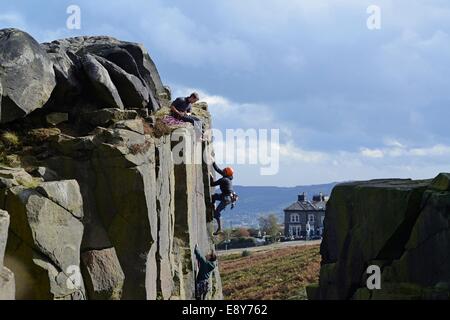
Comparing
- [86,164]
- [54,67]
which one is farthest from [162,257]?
[54,67]

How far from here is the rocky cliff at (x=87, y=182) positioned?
16766 mm

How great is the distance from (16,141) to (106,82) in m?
4.39

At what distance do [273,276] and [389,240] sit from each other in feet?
115

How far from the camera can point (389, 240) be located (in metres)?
25.2

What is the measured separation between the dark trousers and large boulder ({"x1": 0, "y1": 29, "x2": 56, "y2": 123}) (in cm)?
1281

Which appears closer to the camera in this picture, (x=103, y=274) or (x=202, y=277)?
(x=103, y=274)

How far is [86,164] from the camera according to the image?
65.9 ft

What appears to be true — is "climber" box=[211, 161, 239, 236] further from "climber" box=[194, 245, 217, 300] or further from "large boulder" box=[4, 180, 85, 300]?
"large boulder" box=[4, 180, 85, 300]

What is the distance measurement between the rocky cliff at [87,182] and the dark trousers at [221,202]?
15.9 ft

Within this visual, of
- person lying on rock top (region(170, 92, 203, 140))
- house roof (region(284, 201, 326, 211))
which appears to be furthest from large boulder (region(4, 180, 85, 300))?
house roof (region(284, 201, 326, 211))

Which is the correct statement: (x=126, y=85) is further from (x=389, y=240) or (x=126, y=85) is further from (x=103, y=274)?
(x=389, y=240)

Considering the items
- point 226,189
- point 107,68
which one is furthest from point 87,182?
point 226,189

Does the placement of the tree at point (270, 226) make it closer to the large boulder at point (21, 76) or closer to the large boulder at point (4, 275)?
the large boulder at point (21, 76)

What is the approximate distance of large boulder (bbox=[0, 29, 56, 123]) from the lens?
19.3 meters
